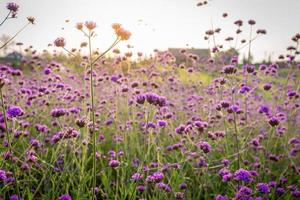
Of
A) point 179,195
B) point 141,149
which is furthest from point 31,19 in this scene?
point 141,149

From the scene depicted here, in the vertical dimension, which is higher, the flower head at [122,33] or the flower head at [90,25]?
the flower head at [90,25]

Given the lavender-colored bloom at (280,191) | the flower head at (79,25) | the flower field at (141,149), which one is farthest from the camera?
the lavender-colored bloom at (280,191)

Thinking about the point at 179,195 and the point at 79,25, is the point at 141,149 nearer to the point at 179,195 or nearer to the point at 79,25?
the point at 179,195

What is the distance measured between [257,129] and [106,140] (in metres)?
3.30

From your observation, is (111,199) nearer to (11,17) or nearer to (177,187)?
(177,187)

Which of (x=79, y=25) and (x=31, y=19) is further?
(x=31, y=19)

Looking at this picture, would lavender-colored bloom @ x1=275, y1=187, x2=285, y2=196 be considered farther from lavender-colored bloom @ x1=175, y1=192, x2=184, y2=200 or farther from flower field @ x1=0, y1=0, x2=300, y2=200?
lavender-colored bloom @ x1=175, y1=192, x2=184, y2=200

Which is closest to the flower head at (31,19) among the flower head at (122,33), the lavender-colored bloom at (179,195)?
the flower head at (122,33)

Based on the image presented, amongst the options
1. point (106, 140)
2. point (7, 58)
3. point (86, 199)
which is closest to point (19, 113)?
point (86, 199)

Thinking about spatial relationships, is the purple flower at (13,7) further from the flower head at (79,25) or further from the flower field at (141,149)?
the flower head at (79,25)

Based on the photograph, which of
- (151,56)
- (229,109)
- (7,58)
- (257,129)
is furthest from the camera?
(7,58)

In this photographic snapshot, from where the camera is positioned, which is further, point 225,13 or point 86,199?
point 225,13

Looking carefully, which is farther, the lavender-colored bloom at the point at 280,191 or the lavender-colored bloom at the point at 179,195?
the lavender-colored bloom at the point at 280,191

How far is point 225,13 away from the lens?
711 cm
